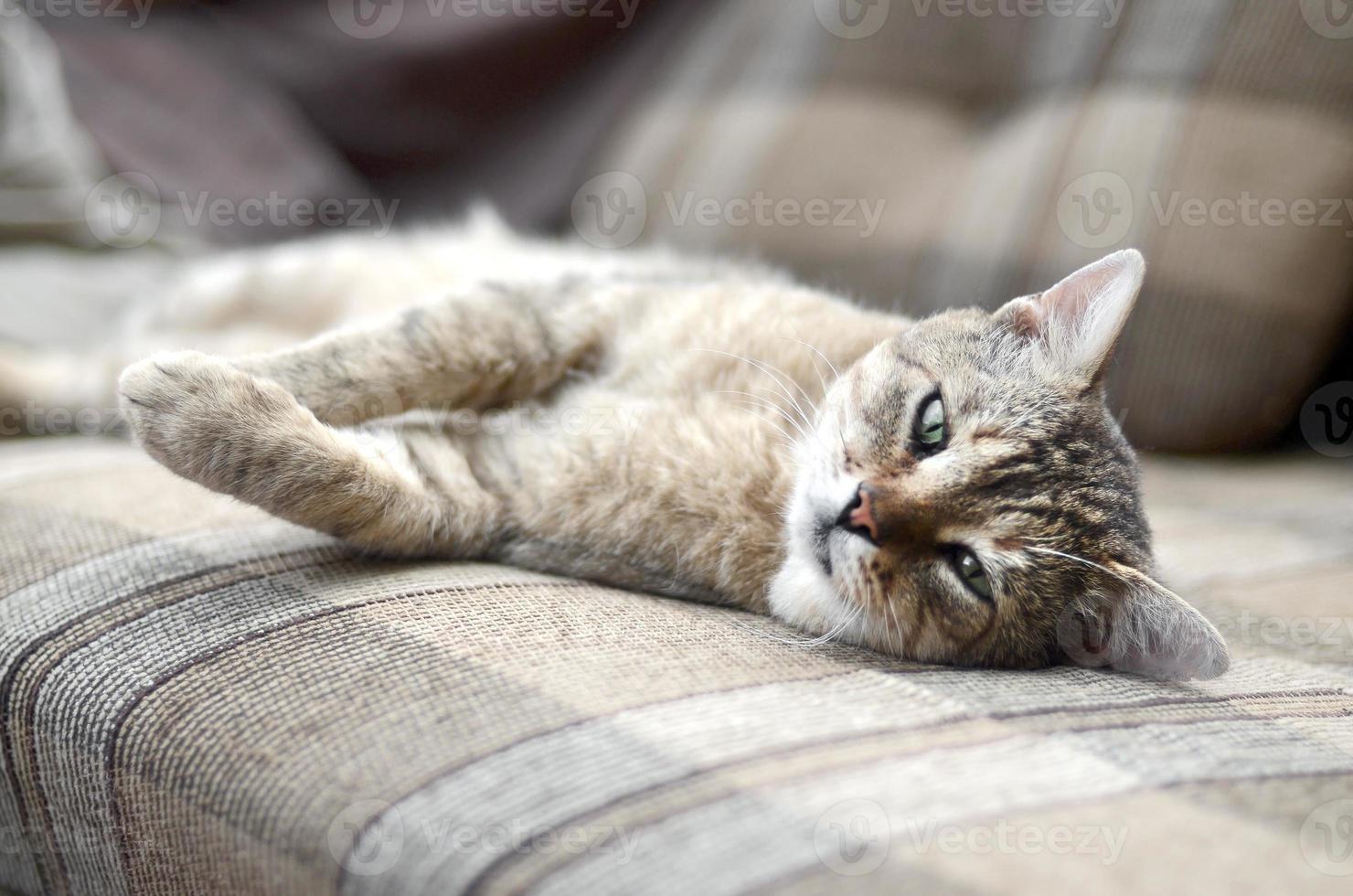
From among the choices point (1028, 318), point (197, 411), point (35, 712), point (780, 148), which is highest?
point (780, 148)

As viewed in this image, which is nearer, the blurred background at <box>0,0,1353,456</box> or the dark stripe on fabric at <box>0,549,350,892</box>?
the dark stripe on fabric at <box>0,549,350,892</box>

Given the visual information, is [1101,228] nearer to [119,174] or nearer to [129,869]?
[129,869]

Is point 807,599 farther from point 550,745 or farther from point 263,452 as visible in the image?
point 263,452

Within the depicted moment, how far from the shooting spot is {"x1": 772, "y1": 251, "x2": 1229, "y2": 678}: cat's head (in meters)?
1.16

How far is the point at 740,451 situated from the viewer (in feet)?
4.53

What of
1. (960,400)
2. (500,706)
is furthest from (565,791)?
(960,400)

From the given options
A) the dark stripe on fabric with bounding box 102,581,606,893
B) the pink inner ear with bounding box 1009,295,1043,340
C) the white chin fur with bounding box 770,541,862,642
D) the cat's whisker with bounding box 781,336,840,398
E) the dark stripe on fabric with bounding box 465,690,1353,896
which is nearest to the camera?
the dark stripe on fabric with bounding box 465,690,1353,896

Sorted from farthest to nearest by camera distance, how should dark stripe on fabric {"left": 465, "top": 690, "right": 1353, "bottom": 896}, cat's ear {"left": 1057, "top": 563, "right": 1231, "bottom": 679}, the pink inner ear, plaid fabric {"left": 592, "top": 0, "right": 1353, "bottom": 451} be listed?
1. plaid fabric {"left": 592, "top": 0, "right": 1353, "bottom": 451}
2. the pink inner ear
3. cat's ear {"left": 1057, "top": 563, "right": 1231, "bottom": 679}
4. dark stripe on fabric {"left": 465, "top": 690, "right": 1353, "bottom": 896}

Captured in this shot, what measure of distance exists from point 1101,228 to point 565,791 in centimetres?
154

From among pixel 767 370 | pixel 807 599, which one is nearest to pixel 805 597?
pixel 807 599

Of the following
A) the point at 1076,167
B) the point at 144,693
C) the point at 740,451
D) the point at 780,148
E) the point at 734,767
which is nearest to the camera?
the point at 734,767

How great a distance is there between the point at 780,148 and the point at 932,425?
3.85 feet

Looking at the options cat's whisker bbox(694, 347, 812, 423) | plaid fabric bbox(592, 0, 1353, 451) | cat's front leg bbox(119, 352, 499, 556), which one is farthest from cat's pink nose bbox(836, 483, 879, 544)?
plaid fabric bbox(592, 0, 1353, 451)

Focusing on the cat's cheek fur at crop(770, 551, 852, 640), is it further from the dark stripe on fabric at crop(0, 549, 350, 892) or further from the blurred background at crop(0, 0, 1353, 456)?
the blurred background at crop(0, 0, 1353, 456)
